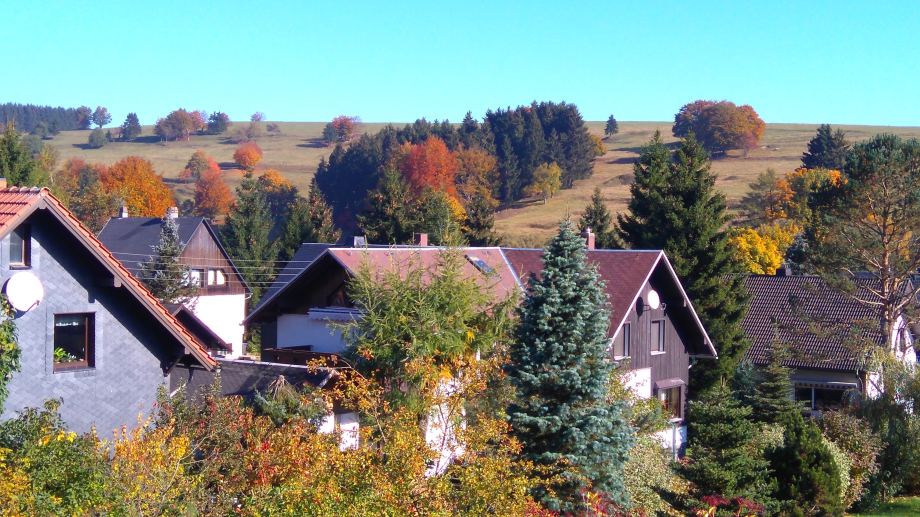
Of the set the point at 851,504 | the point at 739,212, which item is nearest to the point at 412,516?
the point at 851,504

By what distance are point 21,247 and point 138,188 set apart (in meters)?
67.1

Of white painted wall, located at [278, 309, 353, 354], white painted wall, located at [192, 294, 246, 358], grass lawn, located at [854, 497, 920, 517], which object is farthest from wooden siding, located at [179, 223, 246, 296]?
grass lawn, located at [854, 497, 920, 517]

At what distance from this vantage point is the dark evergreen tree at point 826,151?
87.0 meters

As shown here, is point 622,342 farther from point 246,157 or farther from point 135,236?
point 246,157

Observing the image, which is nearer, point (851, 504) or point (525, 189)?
point (851, 504)

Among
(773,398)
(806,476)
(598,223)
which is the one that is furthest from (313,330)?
(598,223)

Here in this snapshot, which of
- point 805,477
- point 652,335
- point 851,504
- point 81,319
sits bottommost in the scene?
point 851,504

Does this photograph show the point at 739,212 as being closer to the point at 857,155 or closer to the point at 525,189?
the point at 525,189

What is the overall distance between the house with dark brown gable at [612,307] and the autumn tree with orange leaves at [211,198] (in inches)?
2716

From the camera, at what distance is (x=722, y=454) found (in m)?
19.2

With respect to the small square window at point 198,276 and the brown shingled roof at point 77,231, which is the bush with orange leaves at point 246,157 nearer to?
the small square window at point 198,276

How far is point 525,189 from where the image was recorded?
96375 mm

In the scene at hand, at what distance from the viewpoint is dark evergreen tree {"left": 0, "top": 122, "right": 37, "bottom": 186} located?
36500 mm

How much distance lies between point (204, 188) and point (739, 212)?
198ft
